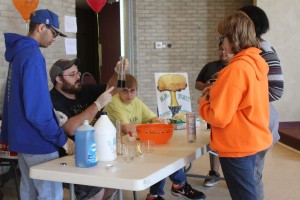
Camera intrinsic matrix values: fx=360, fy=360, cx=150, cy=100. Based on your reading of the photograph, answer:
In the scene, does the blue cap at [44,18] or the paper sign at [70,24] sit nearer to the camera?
the blue cap at [44,18]

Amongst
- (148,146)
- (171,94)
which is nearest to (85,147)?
(148,146)

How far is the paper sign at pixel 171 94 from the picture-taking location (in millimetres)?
3520

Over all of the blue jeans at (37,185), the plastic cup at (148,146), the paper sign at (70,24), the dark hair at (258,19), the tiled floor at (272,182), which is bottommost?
the tiled floor at (272,182)

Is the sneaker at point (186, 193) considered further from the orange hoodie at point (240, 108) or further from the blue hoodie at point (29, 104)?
the blue hoodie at point (29, 104)

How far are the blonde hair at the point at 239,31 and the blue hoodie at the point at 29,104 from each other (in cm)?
99

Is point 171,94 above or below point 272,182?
above

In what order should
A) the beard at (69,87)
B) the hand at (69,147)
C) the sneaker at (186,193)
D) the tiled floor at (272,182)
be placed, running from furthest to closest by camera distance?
the tiled floor at (272,182) → the sneaker at (186,193) → the beard at (69,87) → the hand at (69,147)

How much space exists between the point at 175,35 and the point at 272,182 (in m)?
3.92

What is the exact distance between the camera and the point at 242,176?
6.15 feet

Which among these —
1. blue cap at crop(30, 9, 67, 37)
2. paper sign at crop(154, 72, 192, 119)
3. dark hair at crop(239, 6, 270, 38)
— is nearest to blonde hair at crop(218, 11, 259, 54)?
dark hair at crop(239, 6, 270, 38)

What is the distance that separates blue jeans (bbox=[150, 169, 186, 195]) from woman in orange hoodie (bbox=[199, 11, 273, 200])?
1204 millimetres

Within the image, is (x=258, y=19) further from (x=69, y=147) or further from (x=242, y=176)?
(x=69, y=147)

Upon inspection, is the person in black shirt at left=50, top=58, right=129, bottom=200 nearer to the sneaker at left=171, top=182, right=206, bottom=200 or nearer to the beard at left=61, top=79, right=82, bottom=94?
the beard at left=61, top=79, right=82, bottom=94

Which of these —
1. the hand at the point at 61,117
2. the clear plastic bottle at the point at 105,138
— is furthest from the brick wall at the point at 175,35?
the clear plastic bottle at the point at 105,138
